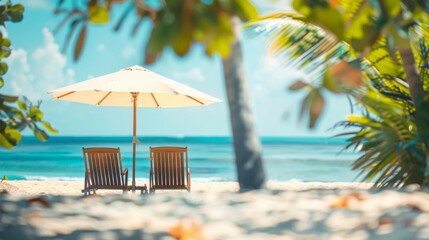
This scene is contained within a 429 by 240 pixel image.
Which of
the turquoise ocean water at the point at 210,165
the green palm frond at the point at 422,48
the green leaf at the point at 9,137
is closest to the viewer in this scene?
the green leaf at the point at 9,137

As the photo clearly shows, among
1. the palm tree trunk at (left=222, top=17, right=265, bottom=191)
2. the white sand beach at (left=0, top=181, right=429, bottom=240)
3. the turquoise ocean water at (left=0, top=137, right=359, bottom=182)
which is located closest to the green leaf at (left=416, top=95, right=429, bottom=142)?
the white sand beach at (left=0, top=181, right=429, bottom=240)

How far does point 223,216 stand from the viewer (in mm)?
2344

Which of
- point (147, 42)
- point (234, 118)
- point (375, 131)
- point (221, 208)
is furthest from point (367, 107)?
point (147, 42)

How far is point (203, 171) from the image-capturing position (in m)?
21.9

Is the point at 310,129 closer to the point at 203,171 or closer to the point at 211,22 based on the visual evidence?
the point at 211,22

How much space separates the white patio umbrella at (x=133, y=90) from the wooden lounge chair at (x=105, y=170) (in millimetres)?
183

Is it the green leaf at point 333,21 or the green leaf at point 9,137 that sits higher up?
the green leaf at point 333,21

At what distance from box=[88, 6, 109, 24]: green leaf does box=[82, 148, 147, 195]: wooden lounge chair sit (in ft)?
15.0

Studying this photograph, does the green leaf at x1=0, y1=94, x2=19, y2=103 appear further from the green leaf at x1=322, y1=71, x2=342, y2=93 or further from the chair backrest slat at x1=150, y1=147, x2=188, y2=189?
the chair backrest slat at x1=150, y1=147, x2=188, y2=189

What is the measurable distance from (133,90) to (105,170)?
4.11ft

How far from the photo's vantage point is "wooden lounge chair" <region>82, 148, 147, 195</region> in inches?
247

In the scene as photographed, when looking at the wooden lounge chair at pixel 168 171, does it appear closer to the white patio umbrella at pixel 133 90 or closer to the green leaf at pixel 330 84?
the white patio umbrella at pixel 133 90

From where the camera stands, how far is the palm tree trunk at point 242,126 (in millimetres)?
3240

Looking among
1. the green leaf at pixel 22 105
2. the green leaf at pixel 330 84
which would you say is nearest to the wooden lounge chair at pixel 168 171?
the green leaf at pixel 22 105
